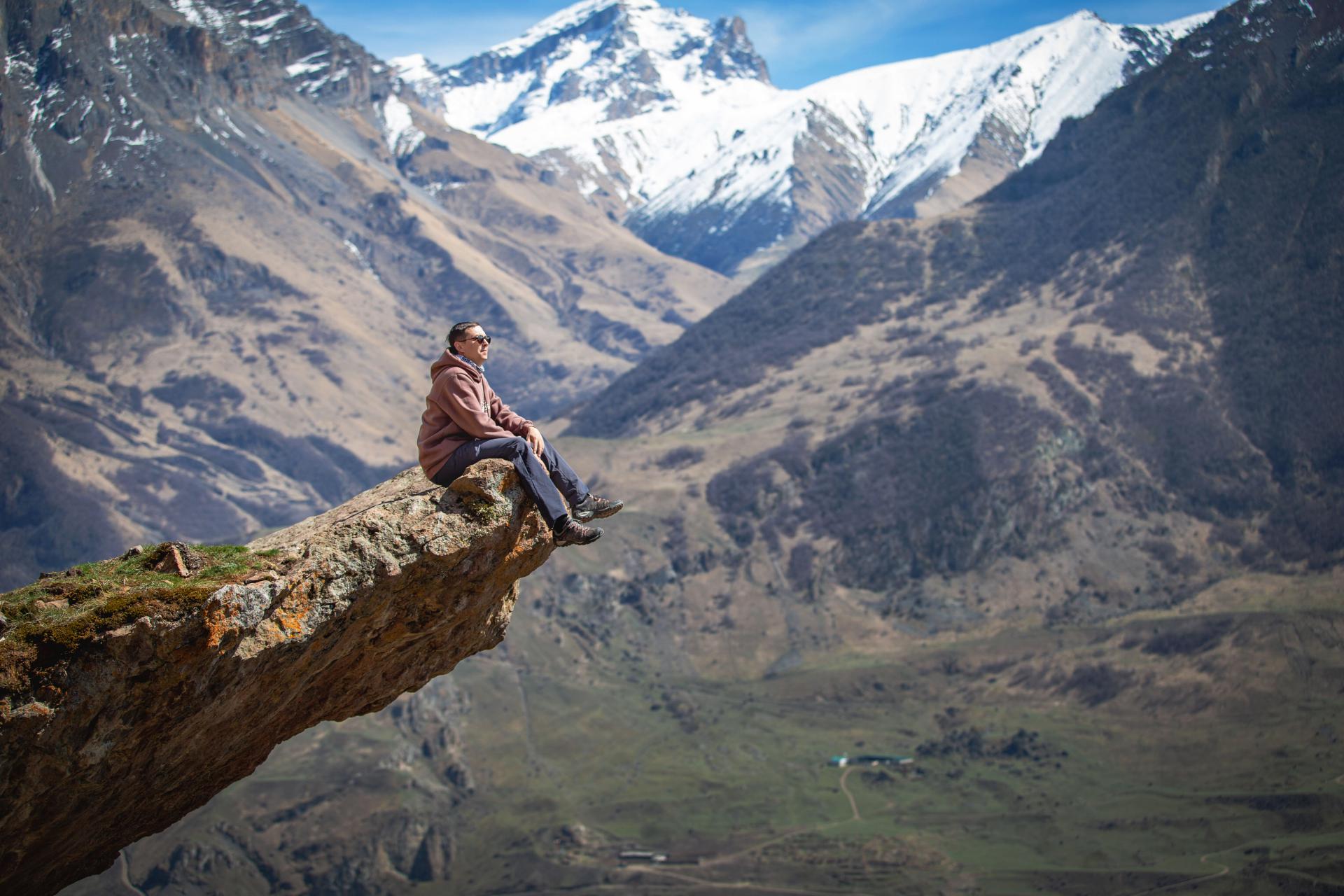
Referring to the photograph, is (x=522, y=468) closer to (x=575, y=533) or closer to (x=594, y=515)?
(x=575, y=533)

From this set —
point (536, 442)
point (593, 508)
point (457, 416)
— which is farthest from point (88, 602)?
point (593, 508)

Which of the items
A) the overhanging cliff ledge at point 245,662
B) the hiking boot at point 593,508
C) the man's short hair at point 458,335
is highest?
the man's short hair at point 458,335

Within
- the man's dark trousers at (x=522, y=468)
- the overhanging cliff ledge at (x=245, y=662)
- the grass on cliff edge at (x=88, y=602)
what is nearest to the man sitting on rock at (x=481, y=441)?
the man's dark trousers at (x=522, y=468)

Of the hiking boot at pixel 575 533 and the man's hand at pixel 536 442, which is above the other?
the man's hand at pixel 536 442

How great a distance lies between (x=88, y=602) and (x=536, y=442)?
6308 millimetres

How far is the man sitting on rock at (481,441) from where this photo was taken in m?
18.6

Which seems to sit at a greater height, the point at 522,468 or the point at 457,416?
the point at 457,416

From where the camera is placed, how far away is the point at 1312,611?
578 feet

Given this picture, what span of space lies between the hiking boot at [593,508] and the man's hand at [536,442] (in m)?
0.94

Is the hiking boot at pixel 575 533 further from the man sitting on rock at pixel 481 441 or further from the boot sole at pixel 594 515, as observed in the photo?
the boot sole at pixel 594 515

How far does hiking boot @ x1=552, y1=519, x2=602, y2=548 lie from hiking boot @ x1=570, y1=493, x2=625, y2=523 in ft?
0.95

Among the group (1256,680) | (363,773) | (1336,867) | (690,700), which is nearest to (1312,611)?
(1256,680)

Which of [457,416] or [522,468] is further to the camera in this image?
[457,416]

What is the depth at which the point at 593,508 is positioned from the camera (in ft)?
66.2
